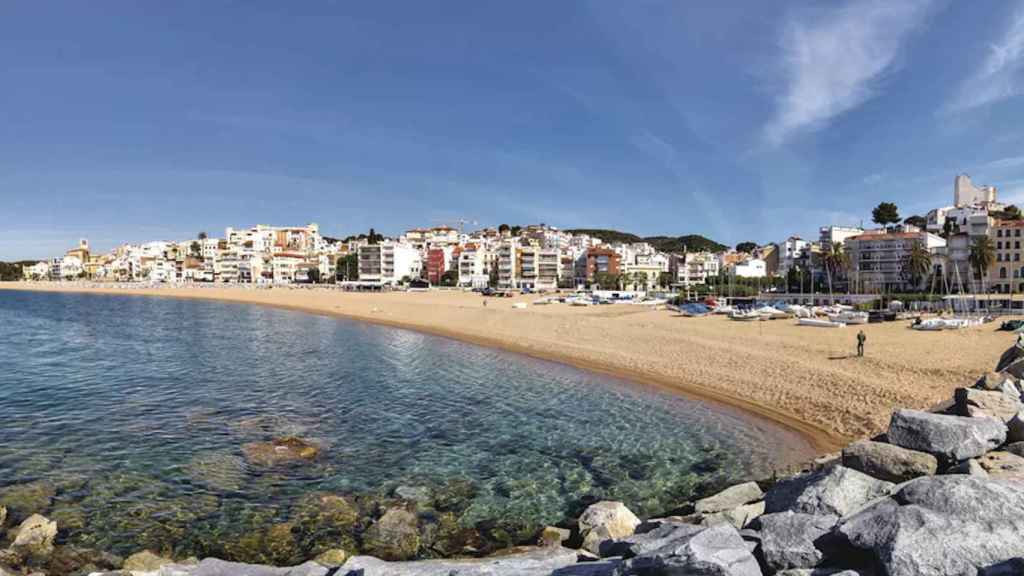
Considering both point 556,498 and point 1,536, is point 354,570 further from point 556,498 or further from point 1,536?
point 1,536

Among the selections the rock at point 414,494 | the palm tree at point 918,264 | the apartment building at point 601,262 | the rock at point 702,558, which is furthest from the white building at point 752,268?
the rock at point 702,558

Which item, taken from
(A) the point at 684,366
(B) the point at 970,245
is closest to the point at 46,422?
(A) the point at 684,366

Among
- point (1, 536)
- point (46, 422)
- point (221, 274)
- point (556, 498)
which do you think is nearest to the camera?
point (1, 536)

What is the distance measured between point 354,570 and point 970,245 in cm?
10036

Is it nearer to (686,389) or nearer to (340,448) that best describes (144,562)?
(340,448)

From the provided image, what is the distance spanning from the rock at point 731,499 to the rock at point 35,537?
35.4ft

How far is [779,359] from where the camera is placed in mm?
26297

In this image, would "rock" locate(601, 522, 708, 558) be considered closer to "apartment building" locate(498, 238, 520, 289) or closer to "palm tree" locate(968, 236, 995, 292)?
"palm tree" locate(968, 236, 995, 292)

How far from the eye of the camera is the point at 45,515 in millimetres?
10383

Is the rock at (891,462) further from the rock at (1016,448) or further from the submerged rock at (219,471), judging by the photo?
the submerged rock at (219,471)

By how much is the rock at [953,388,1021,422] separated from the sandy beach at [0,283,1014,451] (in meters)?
5.88

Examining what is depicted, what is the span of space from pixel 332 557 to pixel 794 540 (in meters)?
6.48

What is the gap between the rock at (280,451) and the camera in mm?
13593

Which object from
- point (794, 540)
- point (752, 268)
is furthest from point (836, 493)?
point (752, 268)
